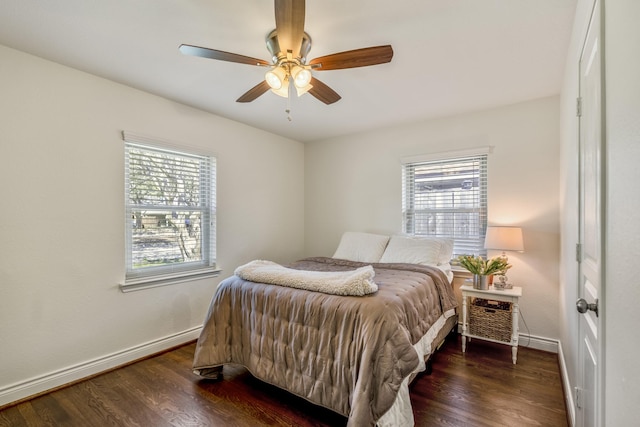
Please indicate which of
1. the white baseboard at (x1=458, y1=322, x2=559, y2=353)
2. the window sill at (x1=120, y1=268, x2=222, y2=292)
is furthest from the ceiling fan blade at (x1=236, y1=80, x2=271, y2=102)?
the white baseboard at (x1=458, y1=322, x2=559, y2=353)

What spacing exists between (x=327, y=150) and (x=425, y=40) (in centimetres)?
247

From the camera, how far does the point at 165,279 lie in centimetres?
286

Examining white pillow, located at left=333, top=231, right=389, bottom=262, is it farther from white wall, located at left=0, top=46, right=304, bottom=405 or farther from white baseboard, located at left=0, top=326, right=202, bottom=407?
white baseboard, located at left=0, top=326, right=202, bottom=407

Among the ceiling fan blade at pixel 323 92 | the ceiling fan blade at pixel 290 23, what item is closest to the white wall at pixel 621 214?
the ceiling fan blade at pixel 290 23

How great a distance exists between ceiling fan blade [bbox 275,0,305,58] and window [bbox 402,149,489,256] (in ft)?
7.58

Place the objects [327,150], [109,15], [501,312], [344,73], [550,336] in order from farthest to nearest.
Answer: [327,150]
[550,336]
[501,312]
[344,73]
[109,15]

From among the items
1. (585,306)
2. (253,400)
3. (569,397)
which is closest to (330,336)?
(253,400)

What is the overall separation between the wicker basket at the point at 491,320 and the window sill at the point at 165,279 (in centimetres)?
266

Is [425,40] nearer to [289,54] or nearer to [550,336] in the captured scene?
[289,54]

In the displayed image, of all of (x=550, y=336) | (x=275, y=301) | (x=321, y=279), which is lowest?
(x=550, y=336)

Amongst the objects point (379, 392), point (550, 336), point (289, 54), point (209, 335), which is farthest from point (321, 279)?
point (550, 336)

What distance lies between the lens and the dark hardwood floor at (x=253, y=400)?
1830mm

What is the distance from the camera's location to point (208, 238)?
3.30 meters

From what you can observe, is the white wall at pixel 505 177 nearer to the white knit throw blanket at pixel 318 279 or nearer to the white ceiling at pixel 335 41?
the white ceiling at pixel 335 41
